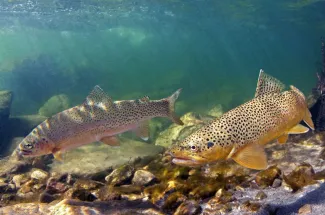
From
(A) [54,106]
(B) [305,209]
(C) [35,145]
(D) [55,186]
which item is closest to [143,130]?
(D) [55,186]

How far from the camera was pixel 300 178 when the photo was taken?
4.09 m

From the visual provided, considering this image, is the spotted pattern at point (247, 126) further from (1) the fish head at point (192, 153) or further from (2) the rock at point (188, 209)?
(2) the rock at point (188, 209)

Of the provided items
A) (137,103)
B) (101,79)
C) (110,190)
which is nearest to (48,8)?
(101,79)

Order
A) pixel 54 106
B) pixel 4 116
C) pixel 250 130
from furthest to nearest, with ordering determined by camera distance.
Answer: pixel 54 106 → pixel 4 116 → pixel 250 130

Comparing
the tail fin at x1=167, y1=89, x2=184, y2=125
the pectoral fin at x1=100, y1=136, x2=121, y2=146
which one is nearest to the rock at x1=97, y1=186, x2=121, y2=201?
the pectoral fin at x1=100, y1=136, x2=121, y2=146

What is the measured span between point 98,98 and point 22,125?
31.7 feet

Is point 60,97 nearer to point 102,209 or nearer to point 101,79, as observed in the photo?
point 101,79

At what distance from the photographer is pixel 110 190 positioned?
4750 millimetres

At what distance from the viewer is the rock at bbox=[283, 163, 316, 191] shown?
3.96 metres

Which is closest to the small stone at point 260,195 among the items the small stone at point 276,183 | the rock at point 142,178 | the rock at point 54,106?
the small stone at point 276,183

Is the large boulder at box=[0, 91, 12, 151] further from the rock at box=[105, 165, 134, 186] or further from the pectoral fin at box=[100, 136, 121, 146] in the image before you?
the rock at box=[105, 165, 134, 186]

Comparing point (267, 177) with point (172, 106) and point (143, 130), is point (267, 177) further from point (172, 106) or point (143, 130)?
point (143, 130)

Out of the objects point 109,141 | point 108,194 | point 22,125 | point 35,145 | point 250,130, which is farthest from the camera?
point 22,125

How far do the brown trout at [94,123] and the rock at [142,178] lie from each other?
1041 mm
